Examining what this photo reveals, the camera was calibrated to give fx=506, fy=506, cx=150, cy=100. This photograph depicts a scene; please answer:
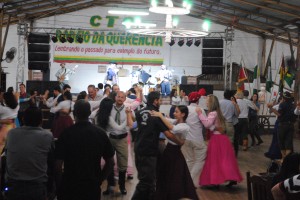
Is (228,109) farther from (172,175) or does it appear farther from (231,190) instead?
(172,175)

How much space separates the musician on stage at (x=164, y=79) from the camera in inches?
786

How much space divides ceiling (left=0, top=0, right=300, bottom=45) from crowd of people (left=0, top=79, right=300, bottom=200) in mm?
6610

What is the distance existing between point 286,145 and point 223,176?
2.49 metres

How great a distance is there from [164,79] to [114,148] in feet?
45.6

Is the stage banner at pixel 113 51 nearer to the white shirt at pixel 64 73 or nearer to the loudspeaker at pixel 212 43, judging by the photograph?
the white shirt at pixel 64 73

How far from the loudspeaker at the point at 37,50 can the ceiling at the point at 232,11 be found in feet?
4.77

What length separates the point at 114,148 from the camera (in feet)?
20.8

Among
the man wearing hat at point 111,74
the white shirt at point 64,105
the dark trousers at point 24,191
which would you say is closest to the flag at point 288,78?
the man wearing hat at point 111,74

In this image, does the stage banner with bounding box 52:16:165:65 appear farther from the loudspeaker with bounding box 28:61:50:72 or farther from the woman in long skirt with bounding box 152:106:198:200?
the woman in long skirt with bounding box 152:106:198:200

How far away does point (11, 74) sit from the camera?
21406 mm

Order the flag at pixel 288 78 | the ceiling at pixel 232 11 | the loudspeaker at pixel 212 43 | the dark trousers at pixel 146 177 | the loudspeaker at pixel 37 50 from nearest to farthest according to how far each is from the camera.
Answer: the dark trousers at pixel 146 177 → the ceiling at pixel 232 11 → the flag at pixel 288 78 → the loudspeaker at pixel 212 43 → the loudspeaker at pixel 37 50

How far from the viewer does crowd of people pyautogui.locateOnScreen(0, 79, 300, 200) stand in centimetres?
356

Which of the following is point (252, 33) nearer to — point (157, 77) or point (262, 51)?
point (262, 51)

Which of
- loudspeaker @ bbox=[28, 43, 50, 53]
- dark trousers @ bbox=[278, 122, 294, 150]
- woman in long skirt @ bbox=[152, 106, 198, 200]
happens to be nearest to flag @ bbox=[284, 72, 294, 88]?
dark trousers @ bbox=[278, 122, 294, 150]
